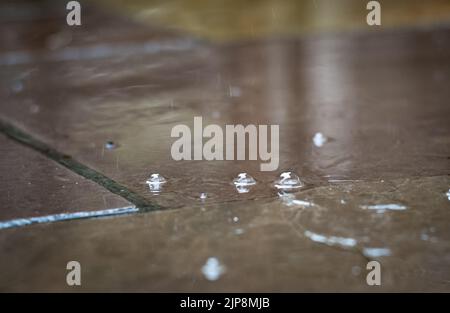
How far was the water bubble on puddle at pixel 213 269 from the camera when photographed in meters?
1.00

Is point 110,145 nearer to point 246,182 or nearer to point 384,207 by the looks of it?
point 246,182

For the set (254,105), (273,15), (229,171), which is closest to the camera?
(229,171)

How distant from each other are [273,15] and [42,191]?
8.70 ft

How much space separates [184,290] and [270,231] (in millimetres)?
246

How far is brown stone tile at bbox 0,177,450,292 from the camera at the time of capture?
992mm

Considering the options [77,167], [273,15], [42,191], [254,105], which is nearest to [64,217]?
[42,191]

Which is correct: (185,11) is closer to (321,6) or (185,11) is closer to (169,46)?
(321,6)

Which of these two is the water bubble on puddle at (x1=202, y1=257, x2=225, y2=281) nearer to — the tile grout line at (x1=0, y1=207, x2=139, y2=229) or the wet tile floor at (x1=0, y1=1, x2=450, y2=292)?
the wet tile floor at (x1=0, y1=1, x2=450, y2=292)

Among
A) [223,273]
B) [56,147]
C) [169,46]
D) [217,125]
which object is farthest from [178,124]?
[169,46]

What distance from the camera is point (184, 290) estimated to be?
0.97 meters

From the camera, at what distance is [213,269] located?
103 centimetres

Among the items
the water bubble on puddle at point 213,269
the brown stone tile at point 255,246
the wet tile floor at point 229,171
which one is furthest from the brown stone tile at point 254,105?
the water bubble on puddle at point 213,269

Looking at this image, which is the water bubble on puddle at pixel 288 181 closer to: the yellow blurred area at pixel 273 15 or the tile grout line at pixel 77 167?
the tile grout line at pixel 77 167
